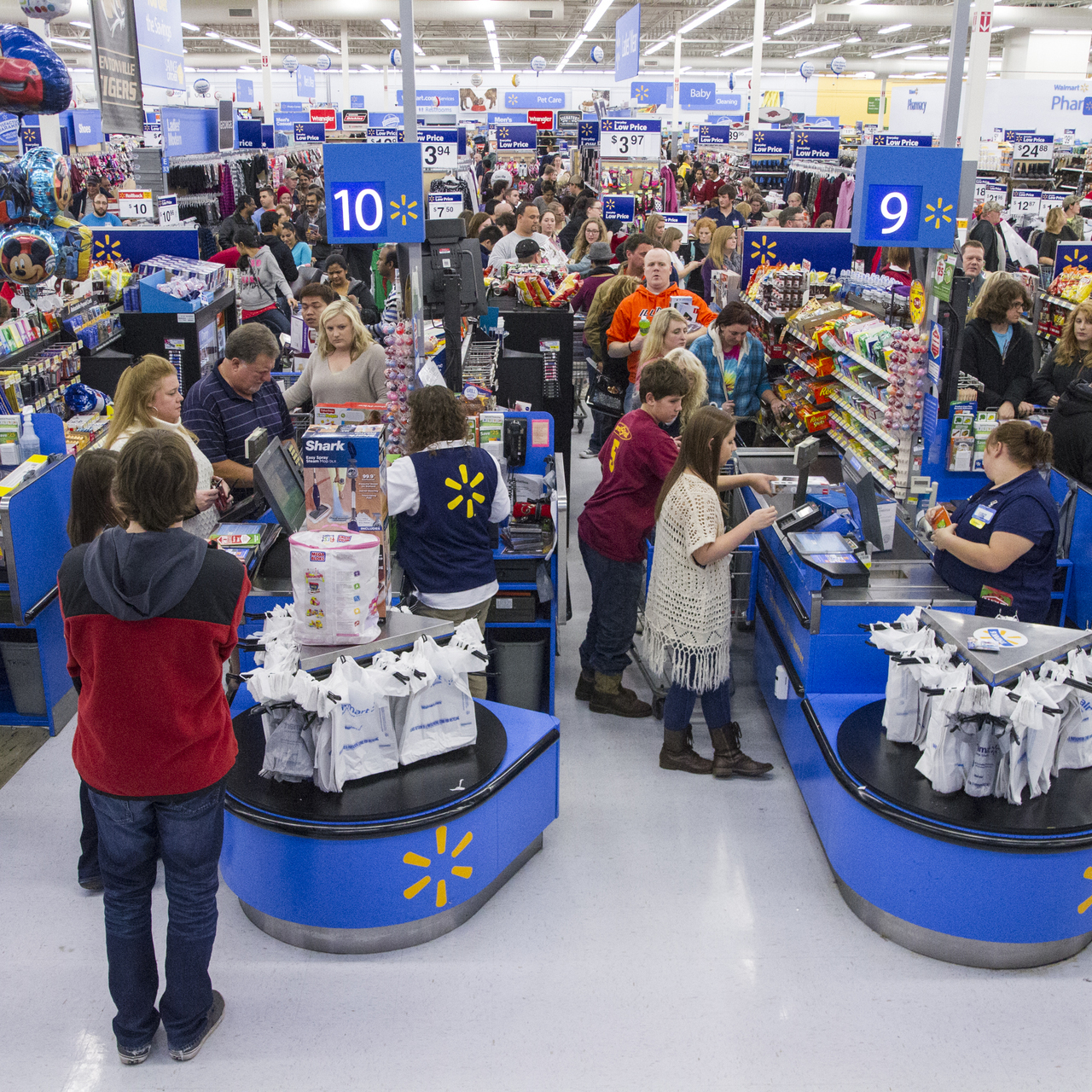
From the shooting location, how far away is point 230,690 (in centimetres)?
432

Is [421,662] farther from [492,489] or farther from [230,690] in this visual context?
[230,690]

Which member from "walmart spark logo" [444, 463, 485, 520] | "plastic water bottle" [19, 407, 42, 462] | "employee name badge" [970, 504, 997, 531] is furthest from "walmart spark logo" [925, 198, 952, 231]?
"plastic water bottle" [19, 407, 42, 462]

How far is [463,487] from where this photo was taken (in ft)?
13.5

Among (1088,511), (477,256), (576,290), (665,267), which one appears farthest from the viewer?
(576,290)

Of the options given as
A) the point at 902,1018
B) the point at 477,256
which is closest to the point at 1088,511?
the point at 902,1018

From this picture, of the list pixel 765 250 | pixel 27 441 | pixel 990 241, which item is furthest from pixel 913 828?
pixel 990 241

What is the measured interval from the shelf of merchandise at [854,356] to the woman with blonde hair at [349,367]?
97.7 inches

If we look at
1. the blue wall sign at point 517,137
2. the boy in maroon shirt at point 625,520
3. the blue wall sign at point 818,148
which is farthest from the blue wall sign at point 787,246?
the blue wall sign at point 517,137

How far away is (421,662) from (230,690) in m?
1.34

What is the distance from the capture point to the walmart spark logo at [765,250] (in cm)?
816

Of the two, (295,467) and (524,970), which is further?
(295,467)

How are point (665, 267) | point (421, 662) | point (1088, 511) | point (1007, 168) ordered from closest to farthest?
point (421, 662), point (1088, 511), point (665, 267), point (1007, 168)

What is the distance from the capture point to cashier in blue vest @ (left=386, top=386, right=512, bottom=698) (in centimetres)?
407

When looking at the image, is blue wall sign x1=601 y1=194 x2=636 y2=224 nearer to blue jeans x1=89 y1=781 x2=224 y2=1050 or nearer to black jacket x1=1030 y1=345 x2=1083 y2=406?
black jacket x1=1030 y1=345 x2=1083 y2=406
